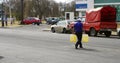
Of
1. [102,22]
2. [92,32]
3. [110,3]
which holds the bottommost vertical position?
[92,32]

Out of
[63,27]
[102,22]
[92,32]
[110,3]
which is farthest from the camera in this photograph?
[110,3]

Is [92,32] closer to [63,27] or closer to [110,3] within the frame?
[63,27]

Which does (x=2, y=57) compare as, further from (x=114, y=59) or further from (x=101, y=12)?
(x=101, y=12)

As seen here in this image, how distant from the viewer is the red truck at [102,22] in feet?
110

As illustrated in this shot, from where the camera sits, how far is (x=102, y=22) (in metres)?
33.8

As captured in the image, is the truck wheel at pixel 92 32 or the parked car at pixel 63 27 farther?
the parked car at pixel 63 27

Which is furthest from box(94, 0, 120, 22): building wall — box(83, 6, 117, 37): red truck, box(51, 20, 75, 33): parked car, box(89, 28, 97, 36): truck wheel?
box(89, 28, 97, 36): truck wheel

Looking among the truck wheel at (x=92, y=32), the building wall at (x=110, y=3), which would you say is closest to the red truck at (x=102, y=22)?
the truck wheel at (x=92, y=32)

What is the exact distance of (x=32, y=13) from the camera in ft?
353

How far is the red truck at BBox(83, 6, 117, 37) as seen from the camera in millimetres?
33562

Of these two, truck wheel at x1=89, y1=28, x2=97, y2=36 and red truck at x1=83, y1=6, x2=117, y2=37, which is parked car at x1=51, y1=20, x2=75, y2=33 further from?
truck wheel at x1=89, y1=28, x2=97, y2=36

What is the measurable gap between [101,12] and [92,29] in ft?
6.08

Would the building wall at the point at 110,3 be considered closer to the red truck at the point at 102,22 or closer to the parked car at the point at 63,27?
the parked car at the point at 63,27

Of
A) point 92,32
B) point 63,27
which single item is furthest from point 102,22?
point 63,27
